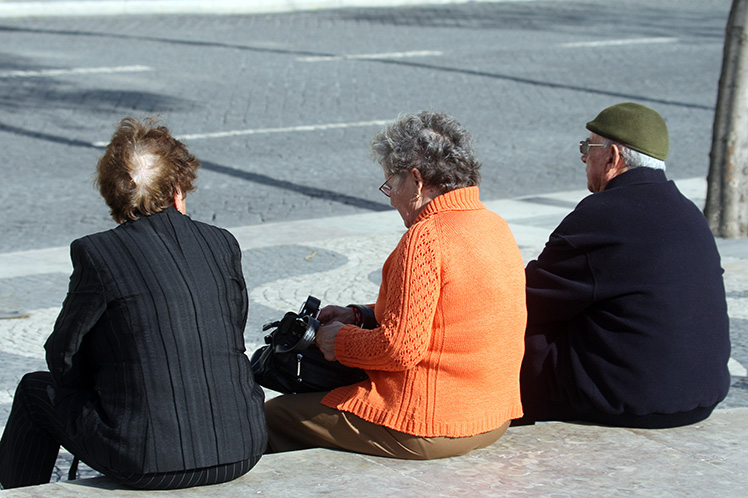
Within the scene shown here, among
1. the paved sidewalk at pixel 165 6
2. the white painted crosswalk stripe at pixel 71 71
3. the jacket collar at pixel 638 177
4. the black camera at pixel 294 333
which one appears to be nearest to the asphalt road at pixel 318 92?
the white painted crosswalk stripe at pixel 71 71

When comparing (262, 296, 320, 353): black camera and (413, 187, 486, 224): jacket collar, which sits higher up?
(413, 187, 486, 224): jacket collar

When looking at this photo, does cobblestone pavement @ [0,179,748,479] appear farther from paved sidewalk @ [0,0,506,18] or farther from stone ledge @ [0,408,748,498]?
paved sidewalk @ [0,0,506,18]

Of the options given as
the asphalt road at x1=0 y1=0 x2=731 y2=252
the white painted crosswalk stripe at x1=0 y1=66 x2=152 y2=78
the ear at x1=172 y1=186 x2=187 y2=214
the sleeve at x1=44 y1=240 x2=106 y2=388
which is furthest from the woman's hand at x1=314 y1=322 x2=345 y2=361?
the white painted crosswalk stripe at x1=0 y1=66 x2=152 y2=78

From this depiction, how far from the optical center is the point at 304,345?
3.32 m

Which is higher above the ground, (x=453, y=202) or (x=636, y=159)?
(x=636, y=159)

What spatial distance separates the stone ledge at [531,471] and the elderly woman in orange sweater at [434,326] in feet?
0.29

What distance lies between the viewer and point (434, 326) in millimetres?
3066

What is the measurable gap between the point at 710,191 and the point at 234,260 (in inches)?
206

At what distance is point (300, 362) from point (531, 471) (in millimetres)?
816

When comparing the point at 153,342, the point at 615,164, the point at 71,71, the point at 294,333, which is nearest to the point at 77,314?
the point at 153,342

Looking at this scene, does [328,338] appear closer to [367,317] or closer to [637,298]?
[367,317]

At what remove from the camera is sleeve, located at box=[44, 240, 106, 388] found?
→ 2.84 m

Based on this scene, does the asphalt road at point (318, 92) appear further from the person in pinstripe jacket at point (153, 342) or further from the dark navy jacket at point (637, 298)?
the dark navy jacket at point (637, 298)

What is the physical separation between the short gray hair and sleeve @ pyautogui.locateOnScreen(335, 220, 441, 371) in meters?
0.18
